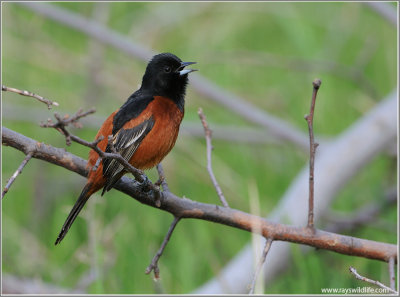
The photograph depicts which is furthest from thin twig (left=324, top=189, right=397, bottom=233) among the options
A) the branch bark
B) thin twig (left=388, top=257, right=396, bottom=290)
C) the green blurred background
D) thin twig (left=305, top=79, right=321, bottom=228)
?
thin twig (left=305, top=79, right=321, bottom=228)

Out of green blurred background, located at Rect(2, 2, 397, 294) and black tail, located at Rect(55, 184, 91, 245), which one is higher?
green blurred background, located at Rect(2, 2, 397, 294)

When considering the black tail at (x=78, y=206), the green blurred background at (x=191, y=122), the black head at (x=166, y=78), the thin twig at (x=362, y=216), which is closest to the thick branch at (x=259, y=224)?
the black tail at (x=78, y=206)

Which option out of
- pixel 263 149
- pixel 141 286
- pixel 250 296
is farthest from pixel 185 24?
pixel 250 296

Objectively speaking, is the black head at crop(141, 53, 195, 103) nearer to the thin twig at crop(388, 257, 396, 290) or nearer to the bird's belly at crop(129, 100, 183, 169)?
the bird's belly at crop(129, 100, 183, 169)

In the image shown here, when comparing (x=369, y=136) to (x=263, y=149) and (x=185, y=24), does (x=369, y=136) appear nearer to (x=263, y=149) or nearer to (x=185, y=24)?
(x=263, y=149)

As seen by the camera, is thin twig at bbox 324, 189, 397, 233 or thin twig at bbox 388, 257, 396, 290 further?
thin twig at bbox 324, 189, 397, 233

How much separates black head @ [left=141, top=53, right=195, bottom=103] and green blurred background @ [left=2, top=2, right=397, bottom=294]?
82cm

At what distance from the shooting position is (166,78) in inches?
141

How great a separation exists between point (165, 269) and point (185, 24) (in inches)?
132

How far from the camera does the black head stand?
141 inches

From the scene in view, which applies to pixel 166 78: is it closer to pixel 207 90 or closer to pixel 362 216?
pixel 207 90

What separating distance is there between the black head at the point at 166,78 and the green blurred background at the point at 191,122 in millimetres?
825

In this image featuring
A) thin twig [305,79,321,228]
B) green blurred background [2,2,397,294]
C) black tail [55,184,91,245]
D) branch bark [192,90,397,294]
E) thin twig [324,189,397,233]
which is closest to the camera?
thin twig [305,79,321,228]

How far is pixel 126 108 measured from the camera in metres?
3.22
